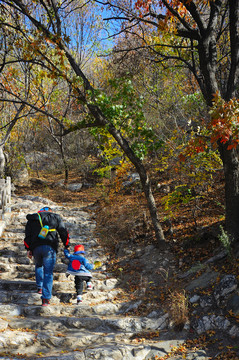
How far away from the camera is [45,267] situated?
5.23 m

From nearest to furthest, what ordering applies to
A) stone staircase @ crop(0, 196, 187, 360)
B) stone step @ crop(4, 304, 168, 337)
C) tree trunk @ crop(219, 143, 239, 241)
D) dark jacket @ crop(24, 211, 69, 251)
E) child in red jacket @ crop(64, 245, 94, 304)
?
stone staircase @ crop(0, 196, 187, 360) < stone step @ crop(4, 304, 168, 337) < dark jacket @ crop(24, 211, 69, 251) < child in red jacket @ crop(64, 245, 94, 304) < tree trunk @ crop(219, 143, 239, 241)

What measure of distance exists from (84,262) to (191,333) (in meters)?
2.45

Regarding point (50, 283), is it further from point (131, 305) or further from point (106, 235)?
point (106, 235)

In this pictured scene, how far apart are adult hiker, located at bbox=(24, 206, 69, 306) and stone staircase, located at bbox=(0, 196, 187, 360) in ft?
1.02

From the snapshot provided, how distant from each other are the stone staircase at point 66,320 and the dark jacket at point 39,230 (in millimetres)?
1003

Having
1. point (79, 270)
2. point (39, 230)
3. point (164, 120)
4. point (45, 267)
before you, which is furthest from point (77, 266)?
point (164, 120)

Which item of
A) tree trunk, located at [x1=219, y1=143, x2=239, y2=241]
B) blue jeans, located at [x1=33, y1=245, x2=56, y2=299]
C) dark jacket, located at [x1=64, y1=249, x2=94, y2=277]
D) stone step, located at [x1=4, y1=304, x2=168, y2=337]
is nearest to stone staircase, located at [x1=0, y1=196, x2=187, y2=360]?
stone step, located at [x1=4, y1=304, x2=168, y2=337]

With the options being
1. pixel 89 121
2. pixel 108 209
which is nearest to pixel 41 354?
pixel 89 121

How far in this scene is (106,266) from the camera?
750cm

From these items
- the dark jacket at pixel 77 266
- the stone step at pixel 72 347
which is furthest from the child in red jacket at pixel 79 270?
the stone step at pixel 72 347

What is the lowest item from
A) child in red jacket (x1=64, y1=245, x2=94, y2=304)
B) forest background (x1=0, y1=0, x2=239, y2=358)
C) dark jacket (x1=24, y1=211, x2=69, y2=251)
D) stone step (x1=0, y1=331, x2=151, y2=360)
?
stone step (x1=0, y1=331, x2=151, y2=360)

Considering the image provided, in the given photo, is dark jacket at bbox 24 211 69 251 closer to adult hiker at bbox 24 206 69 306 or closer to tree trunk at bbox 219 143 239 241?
adult hiker at bbox 24 206 69 306

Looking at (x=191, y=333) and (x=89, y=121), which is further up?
(x=89, y=121)

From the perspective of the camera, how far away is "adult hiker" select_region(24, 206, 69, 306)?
16.9ft
